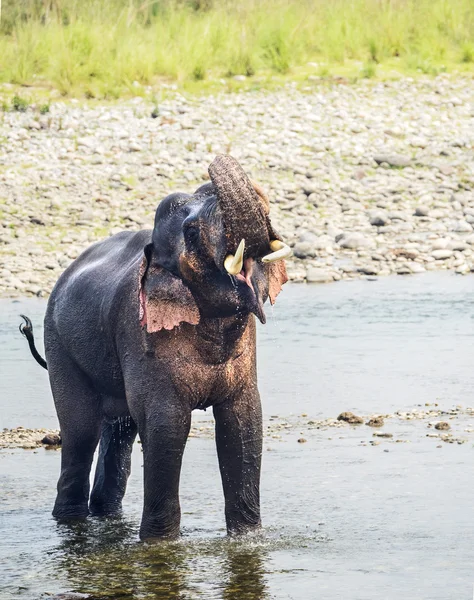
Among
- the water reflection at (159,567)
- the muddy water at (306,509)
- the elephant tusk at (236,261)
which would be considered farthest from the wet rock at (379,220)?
the elephant tusk at (236,261)

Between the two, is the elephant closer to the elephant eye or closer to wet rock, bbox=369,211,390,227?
the elephant eye

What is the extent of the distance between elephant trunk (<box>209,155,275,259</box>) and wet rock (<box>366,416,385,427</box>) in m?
3.53

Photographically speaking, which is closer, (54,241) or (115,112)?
(54,241)

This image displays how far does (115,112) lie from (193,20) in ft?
14.6

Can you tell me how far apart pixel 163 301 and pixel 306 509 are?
1557mm

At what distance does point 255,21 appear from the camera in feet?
75.6

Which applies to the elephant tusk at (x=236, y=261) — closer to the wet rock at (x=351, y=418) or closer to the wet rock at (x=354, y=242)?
the wet rock at (x=351, y=418)

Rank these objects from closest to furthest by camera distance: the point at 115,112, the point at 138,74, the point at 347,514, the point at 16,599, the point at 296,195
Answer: the point at 16,599, the point at 347,514, the point at 296,195, the point at 115,112, the point at 138,74

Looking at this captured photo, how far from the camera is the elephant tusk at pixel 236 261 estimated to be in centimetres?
569

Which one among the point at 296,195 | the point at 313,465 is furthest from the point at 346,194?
the point at 313,465

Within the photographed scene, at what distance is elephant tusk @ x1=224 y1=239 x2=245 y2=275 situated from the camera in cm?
569

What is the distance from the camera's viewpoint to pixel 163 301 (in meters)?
6.37

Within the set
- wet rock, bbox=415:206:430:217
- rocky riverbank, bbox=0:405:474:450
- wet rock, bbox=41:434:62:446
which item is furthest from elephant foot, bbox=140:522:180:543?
wet rock, bbox=415:206:430:217

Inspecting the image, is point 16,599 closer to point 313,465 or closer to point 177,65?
point 313,465
